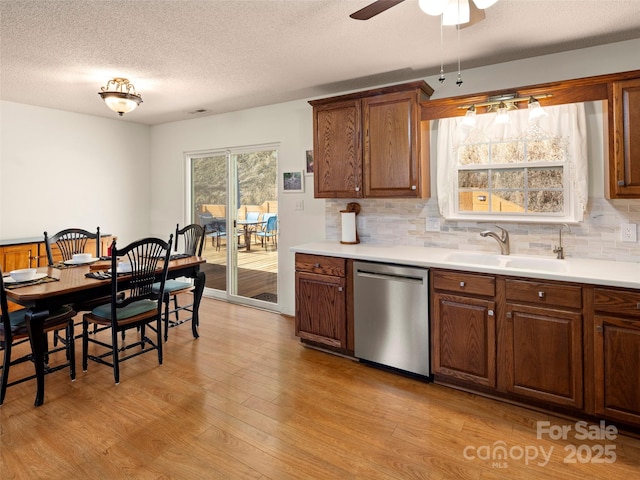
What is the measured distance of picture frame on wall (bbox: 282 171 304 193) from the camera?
421 cm

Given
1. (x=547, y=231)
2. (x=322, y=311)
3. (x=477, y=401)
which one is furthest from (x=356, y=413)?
(x=547, y=231)

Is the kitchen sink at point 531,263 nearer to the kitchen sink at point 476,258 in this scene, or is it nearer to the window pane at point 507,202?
the kitchen sink at point 476,258

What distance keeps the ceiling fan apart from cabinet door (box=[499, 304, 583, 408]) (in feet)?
5.62

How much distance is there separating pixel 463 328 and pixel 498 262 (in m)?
0.62

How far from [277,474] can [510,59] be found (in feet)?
10.7

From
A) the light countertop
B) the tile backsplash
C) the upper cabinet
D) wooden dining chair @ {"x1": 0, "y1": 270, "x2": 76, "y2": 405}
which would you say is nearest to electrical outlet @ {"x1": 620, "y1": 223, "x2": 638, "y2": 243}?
the tile backsplash

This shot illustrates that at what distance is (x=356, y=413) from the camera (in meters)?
2.40

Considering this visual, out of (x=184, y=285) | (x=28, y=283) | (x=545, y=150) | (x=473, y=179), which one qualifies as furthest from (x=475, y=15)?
(x=28, y=283)

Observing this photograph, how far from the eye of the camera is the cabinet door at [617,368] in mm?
2074

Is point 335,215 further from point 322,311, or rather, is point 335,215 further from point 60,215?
point 60,215

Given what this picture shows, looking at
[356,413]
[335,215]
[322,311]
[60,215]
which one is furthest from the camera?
[60,215]

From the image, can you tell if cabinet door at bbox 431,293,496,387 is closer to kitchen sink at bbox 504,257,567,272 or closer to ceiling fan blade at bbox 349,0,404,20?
kitchen sink at bbox 504,257,567,272

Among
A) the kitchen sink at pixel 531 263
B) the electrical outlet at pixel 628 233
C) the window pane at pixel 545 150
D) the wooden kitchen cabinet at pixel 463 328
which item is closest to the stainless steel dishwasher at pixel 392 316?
the wooden kitchen cabinet at pixel 463 328

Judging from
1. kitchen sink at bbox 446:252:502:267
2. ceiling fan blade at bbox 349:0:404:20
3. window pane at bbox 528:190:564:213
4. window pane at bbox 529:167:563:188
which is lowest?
kitchen sink at bbox 446:252:502:267
